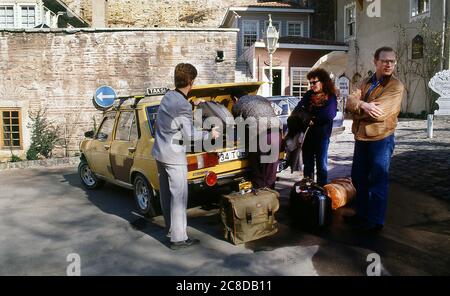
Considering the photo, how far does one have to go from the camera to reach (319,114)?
5406mm

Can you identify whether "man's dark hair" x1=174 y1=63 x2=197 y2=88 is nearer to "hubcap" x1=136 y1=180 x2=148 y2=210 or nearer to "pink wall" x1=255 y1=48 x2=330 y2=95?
"hubcap" x1=136 y1=180 x2=148 y2=210

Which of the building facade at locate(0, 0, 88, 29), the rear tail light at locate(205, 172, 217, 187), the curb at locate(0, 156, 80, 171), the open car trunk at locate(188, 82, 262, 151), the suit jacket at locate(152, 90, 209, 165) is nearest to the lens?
the suit jacket at locate(152, 90, 209, 165)

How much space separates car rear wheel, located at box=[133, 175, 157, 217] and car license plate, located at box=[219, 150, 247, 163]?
1.17m

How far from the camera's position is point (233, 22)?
997 inches

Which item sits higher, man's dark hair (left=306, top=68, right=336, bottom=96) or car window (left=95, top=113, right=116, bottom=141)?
man's dark hair (left=306, top=68, right=336, bottom=96)

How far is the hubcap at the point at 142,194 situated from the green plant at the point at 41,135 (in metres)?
9.94

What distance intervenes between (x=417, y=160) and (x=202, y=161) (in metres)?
5.19

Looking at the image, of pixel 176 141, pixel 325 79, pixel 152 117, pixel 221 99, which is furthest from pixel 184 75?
pixel 325 79

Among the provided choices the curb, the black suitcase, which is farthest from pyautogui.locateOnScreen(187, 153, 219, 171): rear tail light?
the curb

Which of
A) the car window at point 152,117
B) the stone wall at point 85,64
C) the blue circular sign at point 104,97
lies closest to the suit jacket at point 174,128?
the car window at point 152,117

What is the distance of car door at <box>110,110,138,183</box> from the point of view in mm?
5959

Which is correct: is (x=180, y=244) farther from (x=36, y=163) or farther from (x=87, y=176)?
(x=36, y=163)

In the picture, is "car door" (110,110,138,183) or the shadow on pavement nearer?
the shadow on pavement
